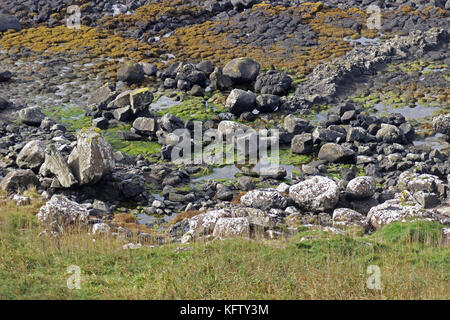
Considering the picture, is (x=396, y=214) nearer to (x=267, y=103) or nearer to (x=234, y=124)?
(x=234, y=124)

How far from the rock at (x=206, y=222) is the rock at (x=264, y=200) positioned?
2.51 meters

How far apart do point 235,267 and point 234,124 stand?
16.6m

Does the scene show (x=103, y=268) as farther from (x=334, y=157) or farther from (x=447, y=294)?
(x=334, y=157)

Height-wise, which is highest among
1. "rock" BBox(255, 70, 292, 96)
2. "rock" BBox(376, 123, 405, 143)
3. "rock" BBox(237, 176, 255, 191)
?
"rock" BBox(255, 70, 292, 96)

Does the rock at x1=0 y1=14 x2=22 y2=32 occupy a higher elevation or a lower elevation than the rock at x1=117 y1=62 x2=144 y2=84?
higher

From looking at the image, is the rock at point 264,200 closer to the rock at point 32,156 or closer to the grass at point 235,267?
the grass at point 235,267

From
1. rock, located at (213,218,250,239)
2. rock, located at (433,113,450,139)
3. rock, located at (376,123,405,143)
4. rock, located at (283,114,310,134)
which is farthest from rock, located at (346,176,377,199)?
rock, located at (433,113,450,139)

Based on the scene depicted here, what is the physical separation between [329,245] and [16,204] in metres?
13.3

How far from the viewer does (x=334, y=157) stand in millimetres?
26922

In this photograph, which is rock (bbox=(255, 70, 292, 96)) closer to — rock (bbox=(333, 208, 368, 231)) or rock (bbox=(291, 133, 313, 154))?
rock (bbox=(291, 133, 313, 154))

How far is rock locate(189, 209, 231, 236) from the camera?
62.1ft

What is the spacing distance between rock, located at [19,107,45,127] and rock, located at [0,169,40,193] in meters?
8.65

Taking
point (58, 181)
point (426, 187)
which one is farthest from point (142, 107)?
point (426, 187)

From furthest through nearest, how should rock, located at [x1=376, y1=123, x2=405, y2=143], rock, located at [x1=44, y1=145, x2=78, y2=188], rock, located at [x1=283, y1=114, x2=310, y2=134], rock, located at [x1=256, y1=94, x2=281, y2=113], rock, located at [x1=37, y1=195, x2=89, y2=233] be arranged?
1. rock, located at [x1=256, y1=94, x2=281, y2=113]
2. rock, located at [x1=283, y1=114, x2=310, y2=134]
3. rock, located at [x1=376, y1=123, x2=405, y2=143]
4. rock, located at [x1=44, y1=145, x2=78, y2=188]
5. rock, located at [x1=37, y1=195, x2=89, y2=233]
